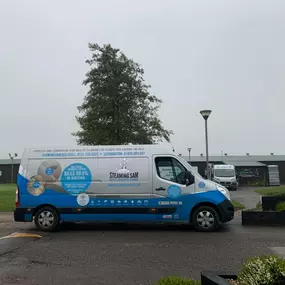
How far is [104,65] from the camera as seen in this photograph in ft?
88.2

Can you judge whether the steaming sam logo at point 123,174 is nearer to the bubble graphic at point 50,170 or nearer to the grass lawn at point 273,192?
the bubble graphic at point 50,170

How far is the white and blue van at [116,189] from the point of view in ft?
34.0

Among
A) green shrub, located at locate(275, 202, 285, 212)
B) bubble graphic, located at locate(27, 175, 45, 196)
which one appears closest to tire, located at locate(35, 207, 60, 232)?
bubble graphic, located at locate(27, 175, 45, 196)

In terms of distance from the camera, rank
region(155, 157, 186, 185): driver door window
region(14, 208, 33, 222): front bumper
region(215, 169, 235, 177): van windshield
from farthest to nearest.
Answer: region(215, 169, 235, 177): van windshield → region(14, 208, 33, 222): front bumper → region(155, 157, 186, 185): driver door window

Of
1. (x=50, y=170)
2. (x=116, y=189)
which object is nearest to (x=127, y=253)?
(x=116, y=189)

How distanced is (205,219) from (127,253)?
3357 millimetres

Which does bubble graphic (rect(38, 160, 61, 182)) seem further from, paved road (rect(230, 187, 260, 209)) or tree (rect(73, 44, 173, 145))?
tree (rect(73, 44, 173, 145))

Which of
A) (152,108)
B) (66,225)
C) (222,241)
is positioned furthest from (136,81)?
(222,241)

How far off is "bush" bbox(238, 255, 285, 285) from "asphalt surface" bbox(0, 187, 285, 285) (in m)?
2.28

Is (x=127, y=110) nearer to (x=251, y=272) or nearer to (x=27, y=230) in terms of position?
(x=27, y=230)

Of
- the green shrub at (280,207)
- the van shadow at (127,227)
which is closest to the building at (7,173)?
the van shadow at (127,227)

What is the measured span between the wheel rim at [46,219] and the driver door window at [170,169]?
3483 mm

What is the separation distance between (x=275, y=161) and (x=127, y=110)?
3369 cm

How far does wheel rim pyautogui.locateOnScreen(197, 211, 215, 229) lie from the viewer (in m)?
10.3
